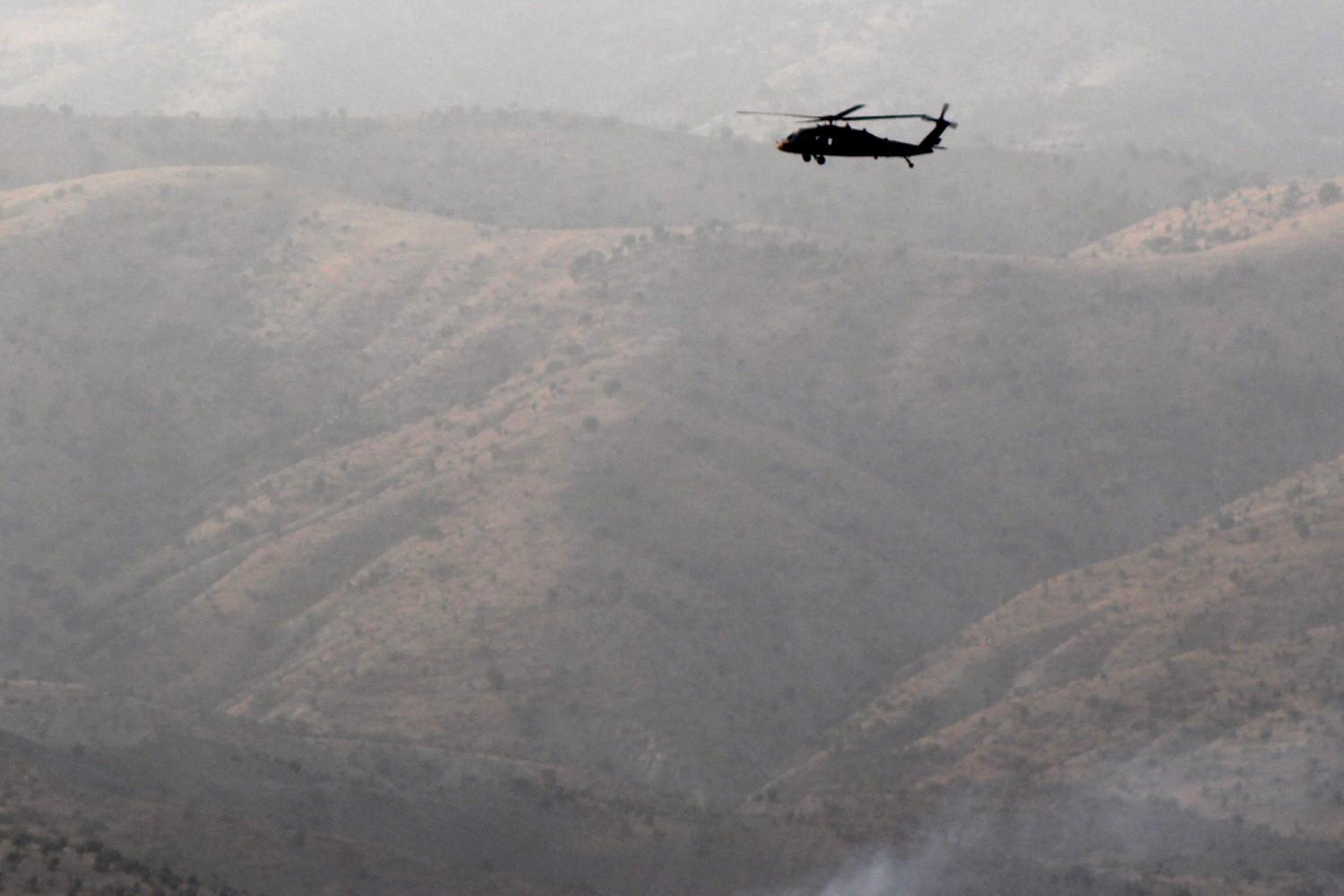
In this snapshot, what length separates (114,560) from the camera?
8662cm

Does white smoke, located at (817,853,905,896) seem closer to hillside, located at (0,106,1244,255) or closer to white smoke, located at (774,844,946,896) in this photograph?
white smoke, located at (774,844,946,896)

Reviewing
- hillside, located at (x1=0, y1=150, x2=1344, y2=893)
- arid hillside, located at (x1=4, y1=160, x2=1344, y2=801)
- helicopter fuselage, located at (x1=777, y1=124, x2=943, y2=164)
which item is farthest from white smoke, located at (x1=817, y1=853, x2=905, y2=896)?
helicopter fuselage, located at (x1=777, y1=124, x2=943, y2=164)

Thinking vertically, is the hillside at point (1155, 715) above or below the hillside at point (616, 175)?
below

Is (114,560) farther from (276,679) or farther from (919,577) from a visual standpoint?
(919,577)

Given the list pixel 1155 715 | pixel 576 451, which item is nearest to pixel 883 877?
pixel 1155 715

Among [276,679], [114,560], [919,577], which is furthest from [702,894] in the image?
[114,560]

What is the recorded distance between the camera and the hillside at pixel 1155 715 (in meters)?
51.3

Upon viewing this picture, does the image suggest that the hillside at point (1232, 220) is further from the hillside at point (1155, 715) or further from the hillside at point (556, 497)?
the hillside at point (1155, 715)

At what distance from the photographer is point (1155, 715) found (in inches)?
2277

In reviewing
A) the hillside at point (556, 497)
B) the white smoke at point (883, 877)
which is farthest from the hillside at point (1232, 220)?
the white smoke at point (883, 877)

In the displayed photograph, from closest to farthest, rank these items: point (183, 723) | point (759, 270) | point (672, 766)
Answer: point (183, 723), point (672, 766), point (759, 270)

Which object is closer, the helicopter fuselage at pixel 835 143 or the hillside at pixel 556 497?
the helicopter fuselage at pixel 835 143

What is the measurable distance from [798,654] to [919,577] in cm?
1084

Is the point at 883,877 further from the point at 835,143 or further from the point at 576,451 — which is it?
the point at 576,451
